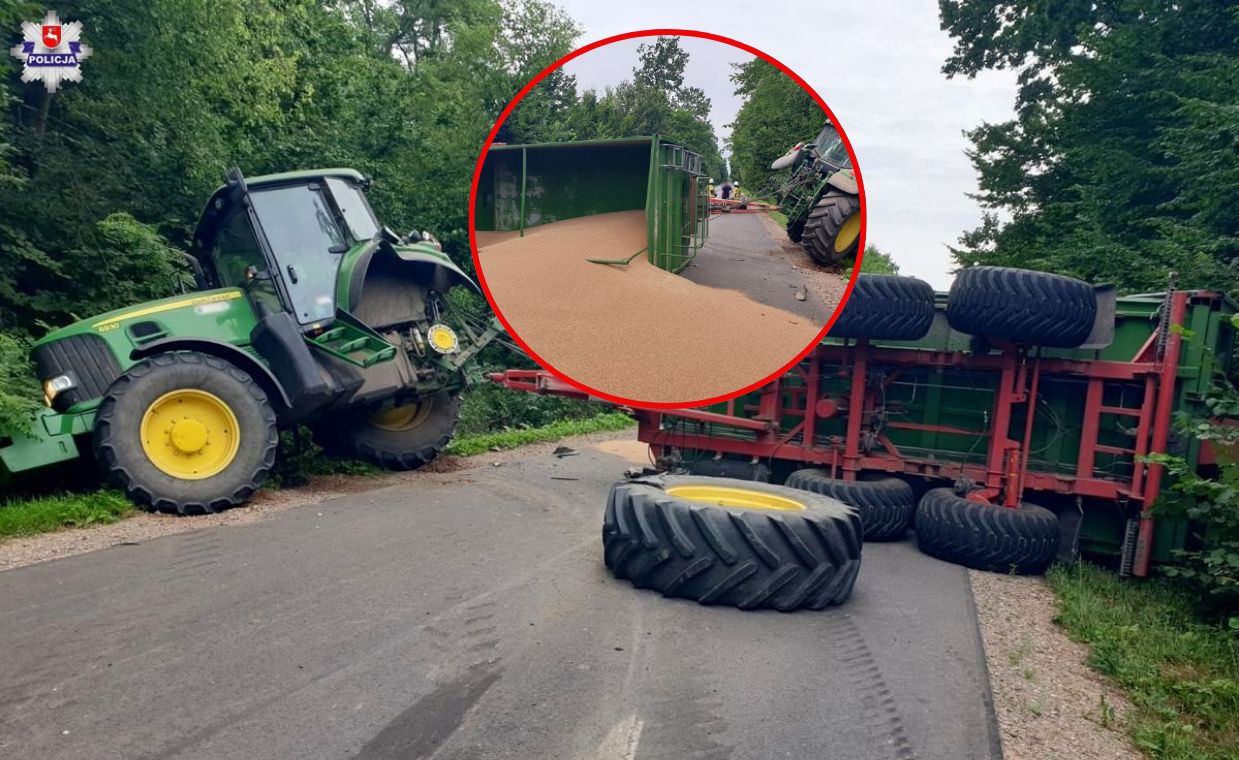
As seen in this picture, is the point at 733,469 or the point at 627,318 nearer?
the point at 627,318

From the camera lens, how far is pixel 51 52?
36.5 feet

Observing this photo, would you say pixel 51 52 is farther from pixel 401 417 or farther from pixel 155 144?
pixel 401 417

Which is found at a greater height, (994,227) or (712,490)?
(994,227)

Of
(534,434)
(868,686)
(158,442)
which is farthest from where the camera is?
(534,434)

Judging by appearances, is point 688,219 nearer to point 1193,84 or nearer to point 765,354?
point 765,354

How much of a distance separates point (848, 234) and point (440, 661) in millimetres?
2843

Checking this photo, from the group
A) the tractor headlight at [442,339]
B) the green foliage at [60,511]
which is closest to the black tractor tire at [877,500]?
the tractor headlight at [442,339]

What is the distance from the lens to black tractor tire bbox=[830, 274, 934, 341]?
8688 millimetres

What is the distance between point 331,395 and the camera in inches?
337

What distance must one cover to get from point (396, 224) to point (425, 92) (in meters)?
5.90

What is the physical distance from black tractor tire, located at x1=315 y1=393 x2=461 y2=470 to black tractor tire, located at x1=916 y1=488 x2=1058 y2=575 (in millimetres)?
5145

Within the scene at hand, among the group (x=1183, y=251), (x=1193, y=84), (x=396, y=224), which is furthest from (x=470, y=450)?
(x=1193, y=84)

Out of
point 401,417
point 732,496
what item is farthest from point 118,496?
point 732,496

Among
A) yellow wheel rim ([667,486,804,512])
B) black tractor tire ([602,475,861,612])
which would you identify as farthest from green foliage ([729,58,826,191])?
yellow wheel rim ([667,486,804,512])
